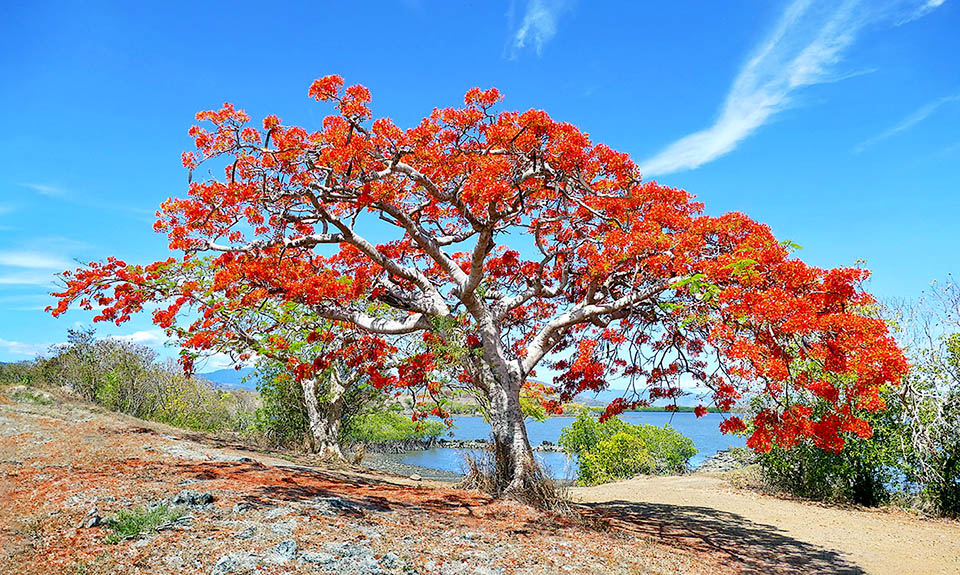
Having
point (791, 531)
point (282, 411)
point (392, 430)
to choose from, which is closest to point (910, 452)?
point (791, 531)

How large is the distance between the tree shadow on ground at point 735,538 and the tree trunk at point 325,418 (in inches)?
285

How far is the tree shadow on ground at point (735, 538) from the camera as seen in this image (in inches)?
265

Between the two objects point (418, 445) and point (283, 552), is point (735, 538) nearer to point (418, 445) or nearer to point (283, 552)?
point (283, 552)

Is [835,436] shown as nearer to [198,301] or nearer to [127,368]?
[198,301]

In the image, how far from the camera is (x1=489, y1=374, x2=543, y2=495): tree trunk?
8.05m

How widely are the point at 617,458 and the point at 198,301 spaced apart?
1482 centimetres

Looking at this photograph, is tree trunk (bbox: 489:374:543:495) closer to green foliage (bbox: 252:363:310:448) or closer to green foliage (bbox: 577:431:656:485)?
green foliage (bbox: 252:363:310:448)

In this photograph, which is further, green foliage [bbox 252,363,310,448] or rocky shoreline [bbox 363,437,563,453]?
rocky shoreline [bbox 363,437,563,453]

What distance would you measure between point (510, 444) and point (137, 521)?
504cm

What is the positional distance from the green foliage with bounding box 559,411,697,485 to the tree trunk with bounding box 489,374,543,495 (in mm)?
10876

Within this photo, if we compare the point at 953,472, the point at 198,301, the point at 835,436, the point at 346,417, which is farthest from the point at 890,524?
the point at 198,301

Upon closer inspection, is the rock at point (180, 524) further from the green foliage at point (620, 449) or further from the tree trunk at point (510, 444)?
the green foliage at point (620, 449)

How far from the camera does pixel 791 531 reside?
891cm

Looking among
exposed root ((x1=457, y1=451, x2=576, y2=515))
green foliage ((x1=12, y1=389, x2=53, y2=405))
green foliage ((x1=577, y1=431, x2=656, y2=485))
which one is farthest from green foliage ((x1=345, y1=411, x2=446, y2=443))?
exposed root ((x1=457, y1=451, x2=576, y2=515))
